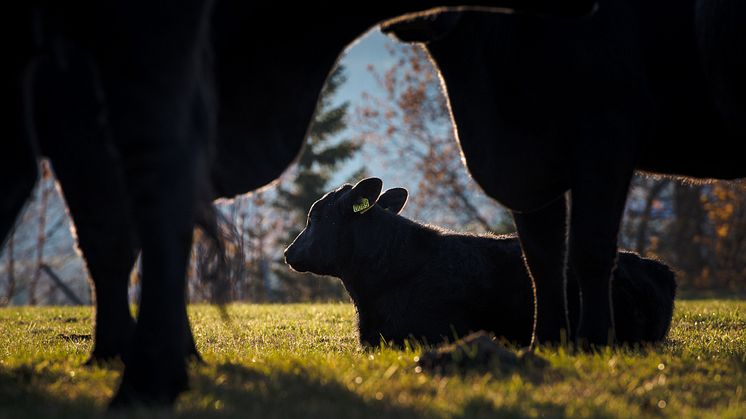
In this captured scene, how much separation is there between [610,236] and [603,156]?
51 centimetres

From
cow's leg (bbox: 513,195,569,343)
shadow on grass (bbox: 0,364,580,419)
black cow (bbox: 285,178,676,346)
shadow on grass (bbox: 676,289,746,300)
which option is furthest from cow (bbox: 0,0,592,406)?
shadow on grass (bbox: 676,289,746,300)

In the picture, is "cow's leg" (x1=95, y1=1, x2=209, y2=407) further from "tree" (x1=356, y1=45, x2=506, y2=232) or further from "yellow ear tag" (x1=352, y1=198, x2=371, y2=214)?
"tree" (x1=356, y1=45, x2=506, y2=232)

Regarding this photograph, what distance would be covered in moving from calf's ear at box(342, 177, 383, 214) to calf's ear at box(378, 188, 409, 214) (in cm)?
64

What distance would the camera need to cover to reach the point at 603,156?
16.6 feet

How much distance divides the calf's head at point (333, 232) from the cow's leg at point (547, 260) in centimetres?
243

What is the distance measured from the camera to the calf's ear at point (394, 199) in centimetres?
902

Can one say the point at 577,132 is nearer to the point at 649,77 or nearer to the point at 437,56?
the point at 649,77

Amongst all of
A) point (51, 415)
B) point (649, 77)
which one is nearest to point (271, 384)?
point (51, 415)

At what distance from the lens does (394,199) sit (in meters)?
9.04

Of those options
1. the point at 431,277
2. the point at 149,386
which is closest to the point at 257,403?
the point at 149,386

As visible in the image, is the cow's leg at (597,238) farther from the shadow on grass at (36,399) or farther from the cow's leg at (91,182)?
the shadow on grass at (36,399)

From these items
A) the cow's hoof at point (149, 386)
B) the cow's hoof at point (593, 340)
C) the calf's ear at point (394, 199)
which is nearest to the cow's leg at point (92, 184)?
the cow's hoof at point (149, 386)

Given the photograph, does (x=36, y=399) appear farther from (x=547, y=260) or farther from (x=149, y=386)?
(x=547, y=260)

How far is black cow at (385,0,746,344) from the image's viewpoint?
5.13 m
